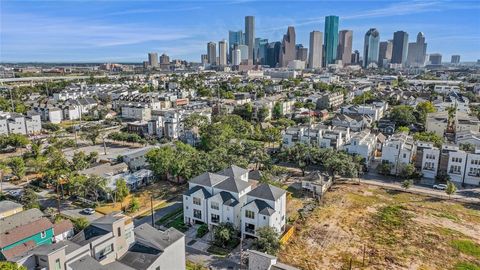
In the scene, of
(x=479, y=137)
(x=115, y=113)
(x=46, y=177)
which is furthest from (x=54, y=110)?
(x=479, y=137)

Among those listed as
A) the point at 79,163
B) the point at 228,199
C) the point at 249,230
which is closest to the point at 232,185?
the point at 228,199

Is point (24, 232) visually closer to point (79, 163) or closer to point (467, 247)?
point (79, 163)

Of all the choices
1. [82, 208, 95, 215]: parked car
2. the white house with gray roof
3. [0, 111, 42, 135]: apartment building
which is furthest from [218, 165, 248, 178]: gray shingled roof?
[0, 111, 42, 135]: apartment building

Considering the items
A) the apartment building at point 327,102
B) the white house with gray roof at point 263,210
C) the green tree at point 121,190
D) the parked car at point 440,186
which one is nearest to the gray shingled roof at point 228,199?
the white house with gray roof at point 263,210

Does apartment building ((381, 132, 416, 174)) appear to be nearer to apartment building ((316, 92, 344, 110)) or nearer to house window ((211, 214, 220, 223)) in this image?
house window ((211, 214, 220, 223))

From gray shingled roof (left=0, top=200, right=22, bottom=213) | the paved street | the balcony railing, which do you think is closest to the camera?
the balcony railing

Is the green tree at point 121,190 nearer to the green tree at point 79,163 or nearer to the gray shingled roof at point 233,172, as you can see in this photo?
the green tree at point 79,163
